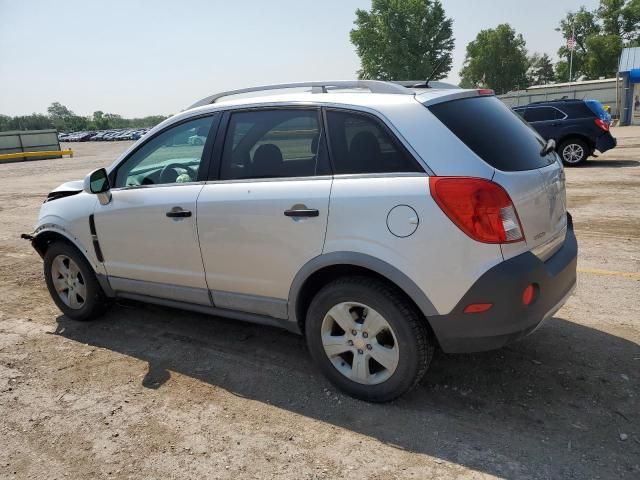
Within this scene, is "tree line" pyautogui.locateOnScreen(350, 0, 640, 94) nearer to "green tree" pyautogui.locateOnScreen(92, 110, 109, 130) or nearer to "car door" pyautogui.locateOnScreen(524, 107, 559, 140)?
"car door" pyautogui.locateOnScreen(524, 107, 559, 140)

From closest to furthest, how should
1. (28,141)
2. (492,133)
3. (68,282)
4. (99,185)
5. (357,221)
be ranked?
(357,221) < (492,133) < (99,185) < (68,282) < (28,141)

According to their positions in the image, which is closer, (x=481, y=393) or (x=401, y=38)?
(x=481, y=393)

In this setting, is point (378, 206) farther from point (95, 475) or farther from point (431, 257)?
point (95, 475)

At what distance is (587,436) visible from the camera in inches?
104

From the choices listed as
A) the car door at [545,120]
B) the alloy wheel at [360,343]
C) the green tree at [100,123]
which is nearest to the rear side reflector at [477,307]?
the alloy wheel at [360,343]

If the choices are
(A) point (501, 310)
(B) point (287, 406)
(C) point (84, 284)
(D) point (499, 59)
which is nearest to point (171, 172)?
(C) point (84, 284)

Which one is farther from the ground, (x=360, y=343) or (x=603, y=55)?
(x=603, y=55)

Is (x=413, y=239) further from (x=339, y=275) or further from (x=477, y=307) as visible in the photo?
(x=339, y=275)

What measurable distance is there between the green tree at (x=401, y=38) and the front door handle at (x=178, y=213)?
65282 millimetres

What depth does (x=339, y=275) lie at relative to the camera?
306cm

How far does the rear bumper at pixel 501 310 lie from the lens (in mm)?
2586

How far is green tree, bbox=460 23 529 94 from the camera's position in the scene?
8306 centimetres

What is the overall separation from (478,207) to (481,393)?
1.23 m

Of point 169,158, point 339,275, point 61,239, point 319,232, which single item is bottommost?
point 339,275
